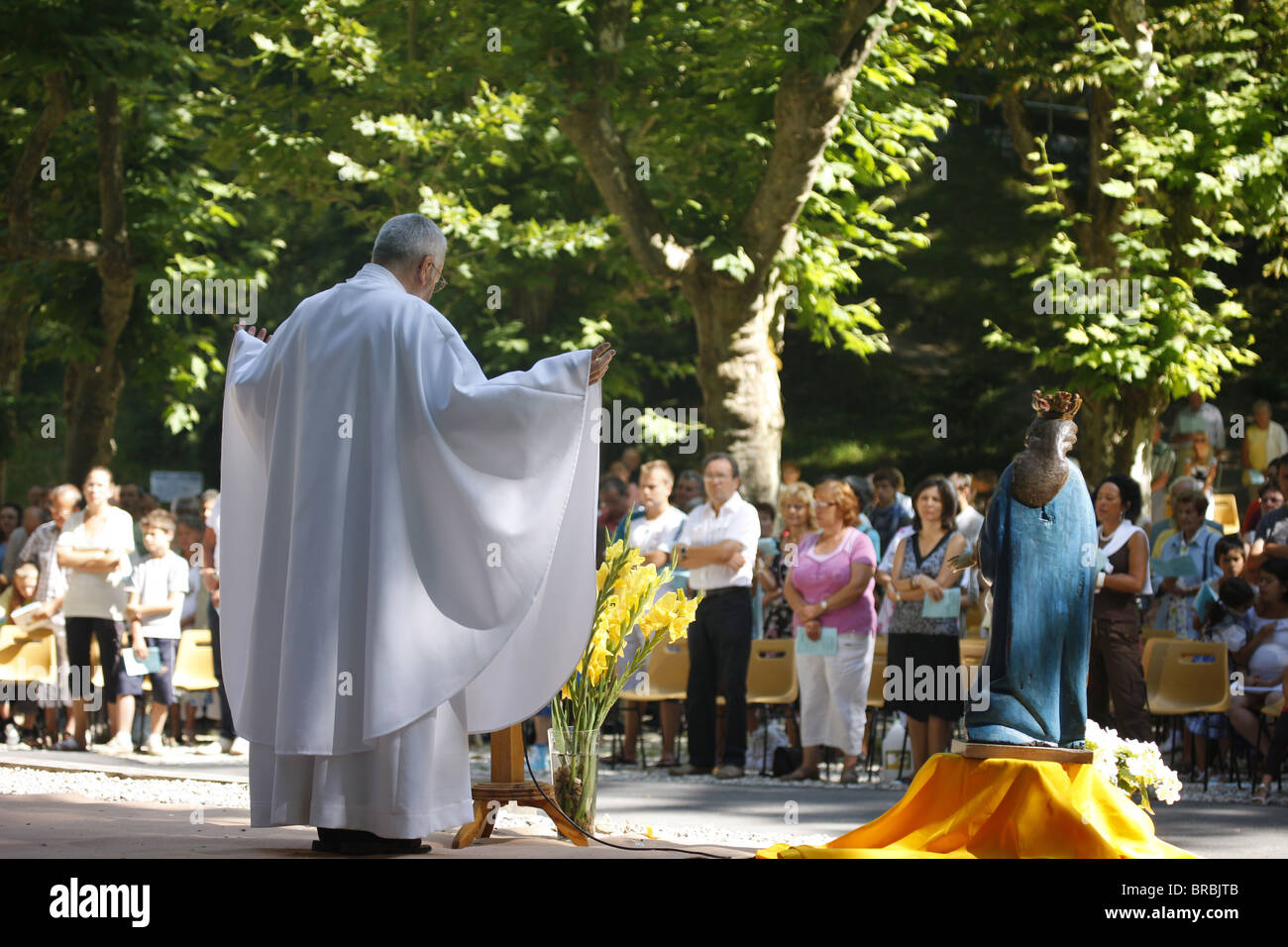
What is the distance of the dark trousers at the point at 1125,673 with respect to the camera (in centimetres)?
1006

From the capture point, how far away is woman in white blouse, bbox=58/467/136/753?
40.3 feet

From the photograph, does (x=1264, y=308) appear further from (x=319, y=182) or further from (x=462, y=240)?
(x=319, y=182)

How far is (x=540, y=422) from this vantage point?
5.98 m

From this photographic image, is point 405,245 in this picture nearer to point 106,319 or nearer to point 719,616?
point 719,616

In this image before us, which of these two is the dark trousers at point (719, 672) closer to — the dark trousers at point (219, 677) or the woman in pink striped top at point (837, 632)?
the woman in pink striped top at point (837, 632)

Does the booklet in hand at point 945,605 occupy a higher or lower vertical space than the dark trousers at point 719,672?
higher

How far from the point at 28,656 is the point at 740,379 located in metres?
6.64

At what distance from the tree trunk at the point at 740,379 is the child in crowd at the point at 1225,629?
4.67 m

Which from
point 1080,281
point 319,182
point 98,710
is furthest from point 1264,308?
point 98,710

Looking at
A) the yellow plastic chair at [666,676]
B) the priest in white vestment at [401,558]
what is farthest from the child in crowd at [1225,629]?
the priest in white vestment at [401,558]

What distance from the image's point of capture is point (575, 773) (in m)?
7.00

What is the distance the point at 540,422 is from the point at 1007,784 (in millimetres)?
2156

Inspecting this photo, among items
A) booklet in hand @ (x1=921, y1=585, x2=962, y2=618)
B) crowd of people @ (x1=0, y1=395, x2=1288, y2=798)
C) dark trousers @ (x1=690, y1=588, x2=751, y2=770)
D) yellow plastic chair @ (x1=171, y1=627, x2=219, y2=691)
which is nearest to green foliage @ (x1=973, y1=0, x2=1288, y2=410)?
crowd of people @ (x1=0, y1=395, x2=1288, y2=798)

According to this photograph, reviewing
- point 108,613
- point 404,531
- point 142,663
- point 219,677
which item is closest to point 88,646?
point 108,613
